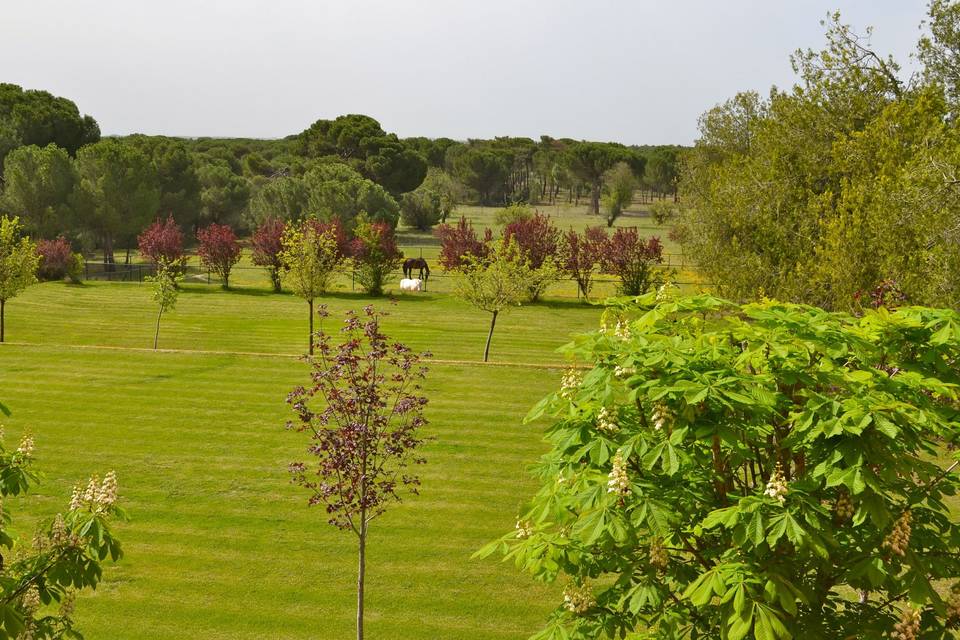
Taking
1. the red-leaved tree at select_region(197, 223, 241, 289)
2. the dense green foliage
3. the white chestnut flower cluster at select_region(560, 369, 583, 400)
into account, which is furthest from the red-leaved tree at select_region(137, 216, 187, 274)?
the white chestnut flower cluster at select_region(560, 369, 583, 400)

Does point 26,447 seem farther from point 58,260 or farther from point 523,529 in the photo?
point 58,260

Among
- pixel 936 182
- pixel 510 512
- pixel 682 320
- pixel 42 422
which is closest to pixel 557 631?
pixel 682 320

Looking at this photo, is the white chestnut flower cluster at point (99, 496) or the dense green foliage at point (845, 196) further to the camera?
the dense green foliage at point (845, 196)

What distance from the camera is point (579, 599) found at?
23.5 ft

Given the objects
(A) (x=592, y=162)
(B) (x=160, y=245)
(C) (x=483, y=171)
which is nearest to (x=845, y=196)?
(B) (x=160, y=245)

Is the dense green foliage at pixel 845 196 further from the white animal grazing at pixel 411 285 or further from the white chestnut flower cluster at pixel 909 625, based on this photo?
the white animal grazing at pixel 411 285

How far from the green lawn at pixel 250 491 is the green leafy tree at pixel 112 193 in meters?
36.8

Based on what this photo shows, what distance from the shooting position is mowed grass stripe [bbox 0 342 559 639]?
1349cm

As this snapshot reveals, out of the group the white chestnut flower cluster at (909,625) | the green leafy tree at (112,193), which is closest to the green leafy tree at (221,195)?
the green leafy tree at (112,193)

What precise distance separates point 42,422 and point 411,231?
259 ft

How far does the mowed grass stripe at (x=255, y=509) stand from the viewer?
13492 millimetres

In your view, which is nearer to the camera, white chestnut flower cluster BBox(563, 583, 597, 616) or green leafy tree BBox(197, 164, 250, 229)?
white chestnut flower cluster BBox(563, 583, 597, 616)

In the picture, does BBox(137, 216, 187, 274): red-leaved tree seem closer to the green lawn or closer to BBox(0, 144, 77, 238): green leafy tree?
BBox(0, 144, 77, 238): green leafy tree

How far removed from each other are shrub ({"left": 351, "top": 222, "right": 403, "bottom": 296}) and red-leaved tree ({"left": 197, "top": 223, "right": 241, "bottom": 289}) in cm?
872
